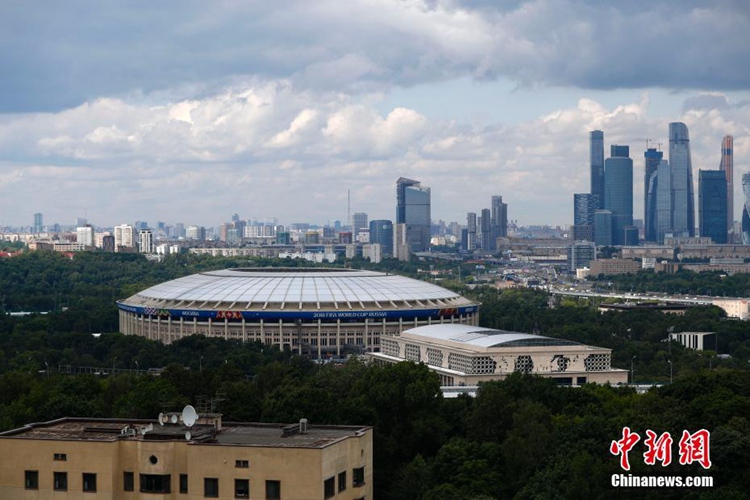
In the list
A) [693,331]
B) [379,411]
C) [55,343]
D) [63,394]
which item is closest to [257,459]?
[379,411]

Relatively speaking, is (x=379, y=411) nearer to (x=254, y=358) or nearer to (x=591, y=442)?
(x=591, y=442)

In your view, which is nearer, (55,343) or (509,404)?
(509,404)

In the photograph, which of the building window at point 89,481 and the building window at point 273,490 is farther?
the building window at point 89,481

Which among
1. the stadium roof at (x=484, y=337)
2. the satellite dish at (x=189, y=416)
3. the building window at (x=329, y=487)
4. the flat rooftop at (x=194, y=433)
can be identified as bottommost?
the stadium roof at (x=484, y=337)

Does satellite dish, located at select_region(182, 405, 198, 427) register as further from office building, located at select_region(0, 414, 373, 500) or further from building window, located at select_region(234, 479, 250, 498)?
building window, located at select_region(234, 479, 250, 498)

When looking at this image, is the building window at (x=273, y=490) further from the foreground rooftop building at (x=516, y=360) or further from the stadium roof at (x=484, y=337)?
the stadium roof at (x=484, y=337)

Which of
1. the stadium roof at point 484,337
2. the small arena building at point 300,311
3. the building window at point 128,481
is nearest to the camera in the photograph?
the building window at point 128,481

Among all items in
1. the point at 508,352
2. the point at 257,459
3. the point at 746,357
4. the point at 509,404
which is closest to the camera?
the point at 257,459

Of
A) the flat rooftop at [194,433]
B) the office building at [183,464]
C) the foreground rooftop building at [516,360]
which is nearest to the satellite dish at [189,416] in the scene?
the office building at [183,464]
